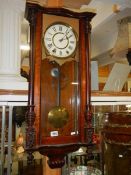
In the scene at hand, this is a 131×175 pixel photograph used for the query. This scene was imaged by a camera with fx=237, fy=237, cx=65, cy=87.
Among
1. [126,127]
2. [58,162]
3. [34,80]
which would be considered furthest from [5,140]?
[126,127]

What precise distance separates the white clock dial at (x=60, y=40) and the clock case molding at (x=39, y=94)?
47 mm

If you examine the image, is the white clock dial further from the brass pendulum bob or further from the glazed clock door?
the brass pendulum bob

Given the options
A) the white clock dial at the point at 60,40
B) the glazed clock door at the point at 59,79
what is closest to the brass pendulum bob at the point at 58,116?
the glazed clock door at the point at 59,79

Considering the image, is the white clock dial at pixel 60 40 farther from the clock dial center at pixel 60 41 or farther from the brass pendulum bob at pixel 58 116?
the brass pendulum bob at pixel 58 116

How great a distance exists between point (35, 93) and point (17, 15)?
92cm

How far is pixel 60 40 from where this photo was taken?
4.72 feet

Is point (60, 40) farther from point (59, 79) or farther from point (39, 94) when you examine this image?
point (39, 94)

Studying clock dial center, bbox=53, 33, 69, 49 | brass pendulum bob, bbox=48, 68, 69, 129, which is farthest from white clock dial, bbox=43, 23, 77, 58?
brass pendulum bob, bbox=48, 68, 69, 129

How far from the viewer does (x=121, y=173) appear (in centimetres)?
142

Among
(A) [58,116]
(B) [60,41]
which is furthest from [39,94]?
(B) [60,41]

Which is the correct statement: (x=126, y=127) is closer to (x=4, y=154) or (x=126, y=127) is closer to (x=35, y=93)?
(x=35, y=93)

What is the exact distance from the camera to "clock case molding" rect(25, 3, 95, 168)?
1309 mm

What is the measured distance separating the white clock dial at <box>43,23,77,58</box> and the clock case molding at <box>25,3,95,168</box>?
0.05m

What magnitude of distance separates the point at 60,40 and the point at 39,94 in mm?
358
